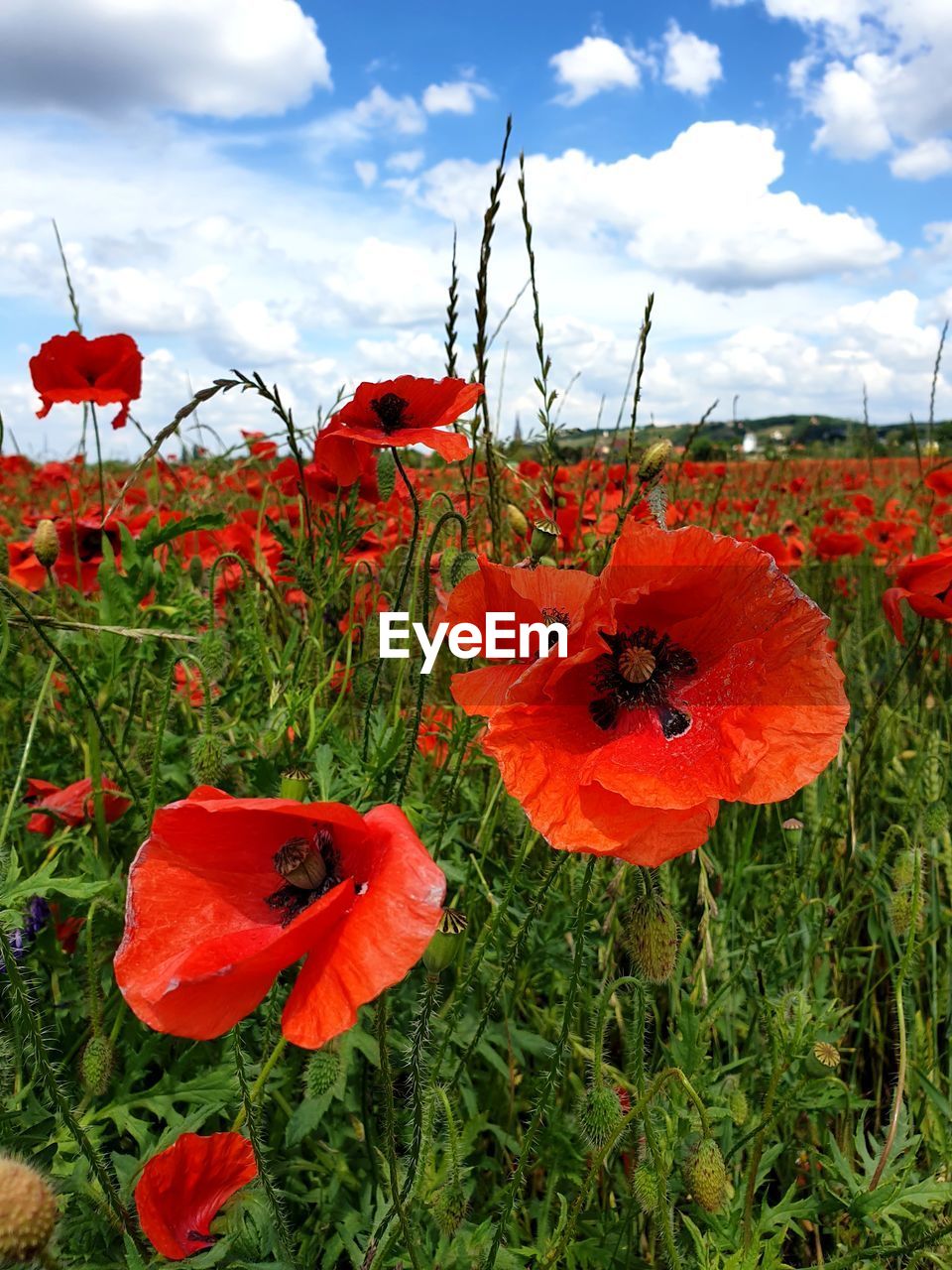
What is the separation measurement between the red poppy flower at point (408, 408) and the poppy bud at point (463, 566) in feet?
0.59

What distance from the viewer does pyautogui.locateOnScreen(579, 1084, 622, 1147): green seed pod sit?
133 cm

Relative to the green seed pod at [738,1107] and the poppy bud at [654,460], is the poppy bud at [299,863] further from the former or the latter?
the green seed pod at [738,1107]

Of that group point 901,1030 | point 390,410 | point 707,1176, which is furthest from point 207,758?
point 901,1030

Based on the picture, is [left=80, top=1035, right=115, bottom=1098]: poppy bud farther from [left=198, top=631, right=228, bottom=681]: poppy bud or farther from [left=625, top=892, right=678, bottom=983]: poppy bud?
[left=625, top=892, right=678, bottom=983]: poppy bud

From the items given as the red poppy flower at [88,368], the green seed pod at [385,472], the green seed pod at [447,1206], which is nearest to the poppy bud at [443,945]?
the green seed pod at [447,1206]

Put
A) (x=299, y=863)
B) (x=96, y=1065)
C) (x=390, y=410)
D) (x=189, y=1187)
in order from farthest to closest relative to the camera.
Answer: (x=390, y=410)
(x=96, y=1065)
(x=189, y=1187)
(x=299, y=863)

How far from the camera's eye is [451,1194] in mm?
1292

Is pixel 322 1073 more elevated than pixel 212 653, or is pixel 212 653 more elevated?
pixel 212 653

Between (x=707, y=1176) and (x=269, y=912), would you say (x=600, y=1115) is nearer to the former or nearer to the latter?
(x=707, y=1176)

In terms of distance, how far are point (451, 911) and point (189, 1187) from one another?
22.7 inches

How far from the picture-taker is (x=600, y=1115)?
4.36ft

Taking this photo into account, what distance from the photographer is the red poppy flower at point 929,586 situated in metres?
1.91

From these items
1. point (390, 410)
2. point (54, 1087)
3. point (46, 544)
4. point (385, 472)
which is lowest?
point (54, 1087)

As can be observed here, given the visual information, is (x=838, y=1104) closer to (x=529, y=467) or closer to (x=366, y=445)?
(x=366, y=445)
